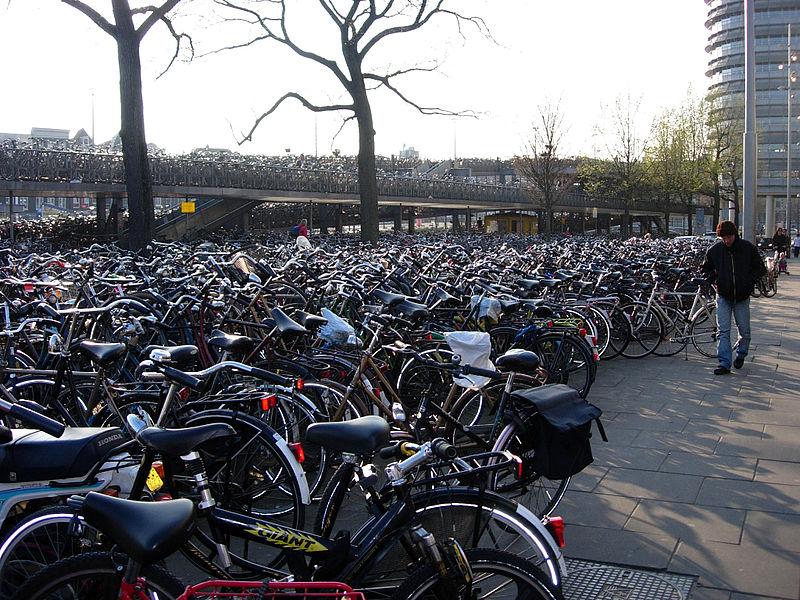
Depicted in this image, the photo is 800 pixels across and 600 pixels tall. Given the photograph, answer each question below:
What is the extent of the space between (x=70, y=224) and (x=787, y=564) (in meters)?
27.1

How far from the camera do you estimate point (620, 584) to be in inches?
142

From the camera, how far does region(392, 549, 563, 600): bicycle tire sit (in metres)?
2.46

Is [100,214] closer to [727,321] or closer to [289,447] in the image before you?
[727,321]

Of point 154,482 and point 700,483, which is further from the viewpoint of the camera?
point 700,483

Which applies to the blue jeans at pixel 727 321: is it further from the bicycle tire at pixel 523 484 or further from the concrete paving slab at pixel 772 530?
the bicycle tire at pixel 523 484

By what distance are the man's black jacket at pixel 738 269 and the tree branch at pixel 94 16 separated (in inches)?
446

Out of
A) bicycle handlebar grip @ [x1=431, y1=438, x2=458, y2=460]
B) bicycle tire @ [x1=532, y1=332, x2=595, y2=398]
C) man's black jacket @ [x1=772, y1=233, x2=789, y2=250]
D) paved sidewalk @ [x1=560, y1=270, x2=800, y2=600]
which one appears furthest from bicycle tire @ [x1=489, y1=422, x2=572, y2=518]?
man's black jacket @ [x1=772, y1=233, x2=789, y2=250]

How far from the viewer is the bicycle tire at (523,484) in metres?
3.94

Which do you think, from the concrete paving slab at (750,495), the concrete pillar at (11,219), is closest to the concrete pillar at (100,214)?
the concrete pillar at (11,219)

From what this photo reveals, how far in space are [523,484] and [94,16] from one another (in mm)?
14054

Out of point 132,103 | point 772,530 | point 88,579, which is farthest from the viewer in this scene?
point 132,103

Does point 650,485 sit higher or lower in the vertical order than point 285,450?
lower

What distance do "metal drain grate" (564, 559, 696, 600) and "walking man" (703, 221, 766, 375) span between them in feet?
16.4

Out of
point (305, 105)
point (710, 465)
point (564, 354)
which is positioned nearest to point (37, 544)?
point (710, 465)
